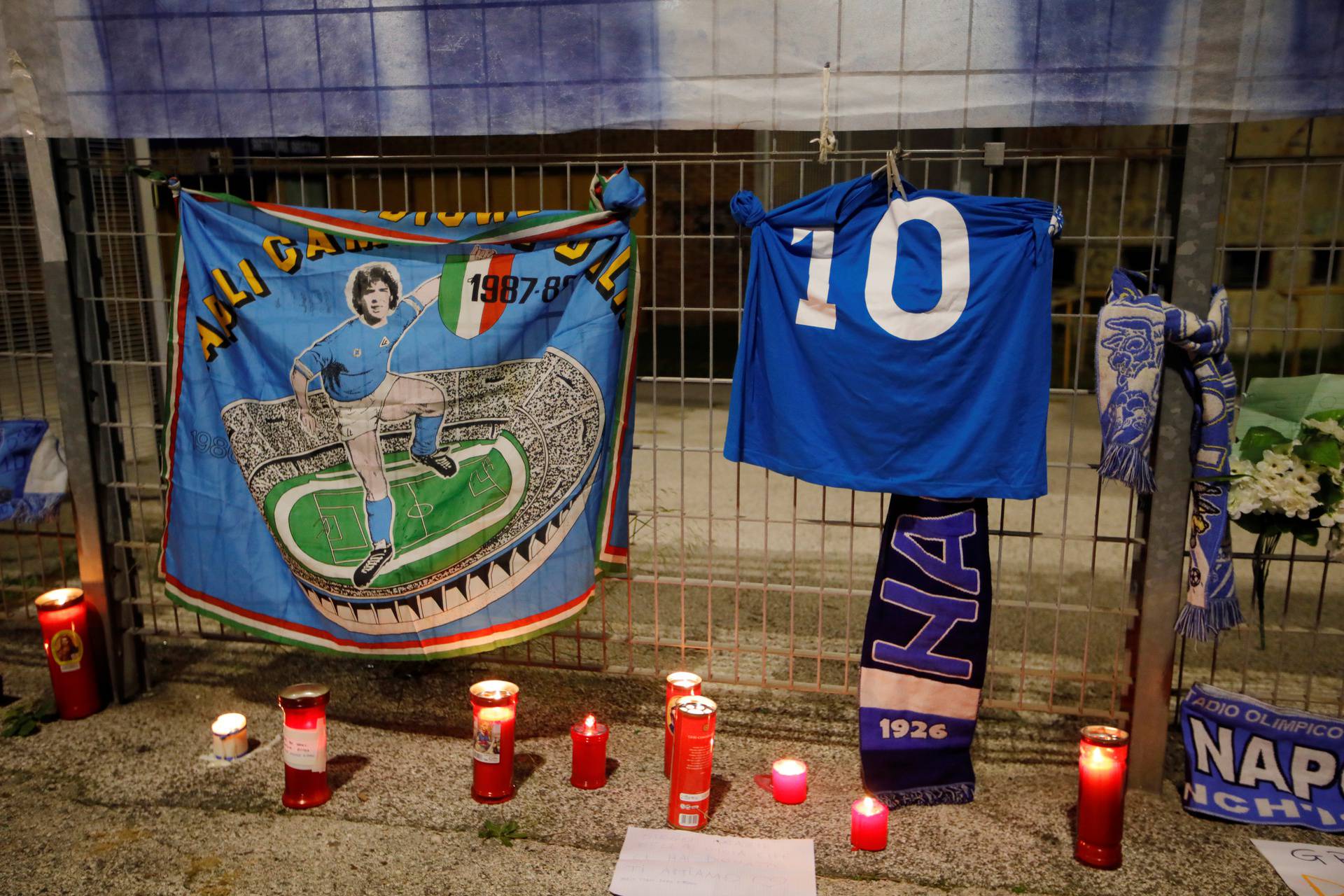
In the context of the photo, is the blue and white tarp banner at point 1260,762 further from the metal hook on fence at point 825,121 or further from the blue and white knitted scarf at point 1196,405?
the metal hook on fence at point 825,121

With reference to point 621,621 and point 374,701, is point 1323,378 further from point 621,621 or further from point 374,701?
point 374,701

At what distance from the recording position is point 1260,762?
324 cm

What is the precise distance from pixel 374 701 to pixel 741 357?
6.73 feet

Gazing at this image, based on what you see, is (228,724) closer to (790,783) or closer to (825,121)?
(790,783)

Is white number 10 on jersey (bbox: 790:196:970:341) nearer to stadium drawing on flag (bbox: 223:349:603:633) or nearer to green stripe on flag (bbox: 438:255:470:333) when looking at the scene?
stadium drawing on flag (bbox: 223:349:603:633)

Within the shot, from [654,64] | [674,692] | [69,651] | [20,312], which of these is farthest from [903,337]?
[20,312]

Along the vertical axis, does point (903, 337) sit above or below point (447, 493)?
above

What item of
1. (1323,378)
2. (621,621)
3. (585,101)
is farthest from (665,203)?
(1323,378)

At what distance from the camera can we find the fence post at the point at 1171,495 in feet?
9.78

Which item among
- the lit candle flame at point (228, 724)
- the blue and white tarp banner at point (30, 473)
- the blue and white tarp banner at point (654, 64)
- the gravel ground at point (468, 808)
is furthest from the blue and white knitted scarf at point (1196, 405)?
the blue and white tarp banner at point (30, 473)

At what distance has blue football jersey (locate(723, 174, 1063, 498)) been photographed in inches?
119

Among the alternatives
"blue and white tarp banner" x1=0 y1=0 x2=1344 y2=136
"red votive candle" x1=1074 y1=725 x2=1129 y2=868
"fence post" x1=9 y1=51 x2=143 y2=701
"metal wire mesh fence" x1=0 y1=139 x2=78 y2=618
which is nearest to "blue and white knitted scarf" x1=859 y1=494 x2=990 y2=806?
"red votive candle" x1=1074 y1=725 x2=1129 y2=868

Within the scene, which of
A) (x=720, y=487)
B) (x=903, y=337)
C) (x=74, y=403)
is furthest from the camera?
(x=720, y=487)

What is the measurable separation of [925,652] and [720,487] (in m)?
4.09
